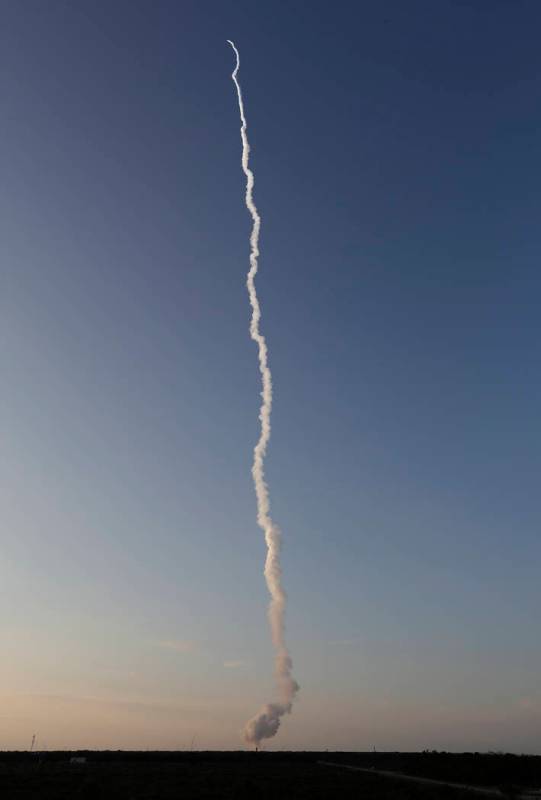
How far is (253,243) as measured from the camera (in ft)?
244

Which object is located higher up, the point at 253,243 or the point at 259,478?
the point at 253,243
